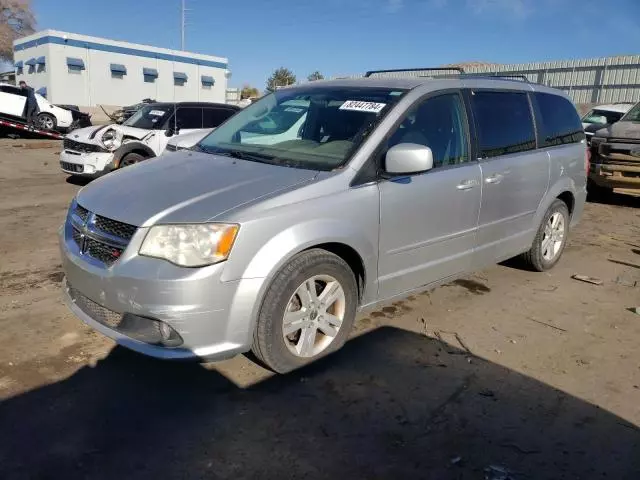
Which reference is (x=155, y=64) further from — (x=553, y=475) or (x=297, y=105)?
(x=553, y=475)

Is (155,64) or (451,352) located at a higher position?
(155,64)

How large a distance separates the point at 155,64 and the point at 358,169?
41.2 meters

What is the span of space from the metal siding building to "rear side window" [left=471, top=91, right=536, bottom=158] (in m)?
17.7

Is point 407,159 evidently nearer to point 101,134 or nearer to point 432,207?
point 432,207

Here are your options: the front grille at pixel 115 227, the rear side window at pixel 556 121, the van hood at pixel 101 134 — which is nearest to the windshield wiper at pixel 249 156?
the front grille at pixel 115 227

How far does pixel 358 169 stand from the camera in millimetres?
3492

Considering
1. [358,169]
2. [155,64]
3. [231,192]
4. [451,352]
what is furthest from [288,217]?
[155,64]

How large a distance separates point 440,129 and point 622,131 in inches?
286

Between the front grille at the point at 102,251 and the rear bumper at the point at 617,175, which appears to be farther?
A: the rear bumper at the point at 617,175

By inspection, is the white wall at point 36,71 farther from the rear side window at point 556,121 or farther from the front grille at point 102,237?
the front grille at point 102,237

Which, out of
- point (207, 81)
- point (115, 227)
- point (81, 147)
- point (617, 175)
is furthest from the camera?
point (207, 81)

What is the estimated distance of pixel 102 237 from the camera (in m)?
3.12

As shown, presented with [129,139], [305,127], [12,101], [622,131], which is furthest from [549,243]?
[12,101]

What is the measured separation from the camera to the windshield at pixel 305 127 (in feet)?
12.1
